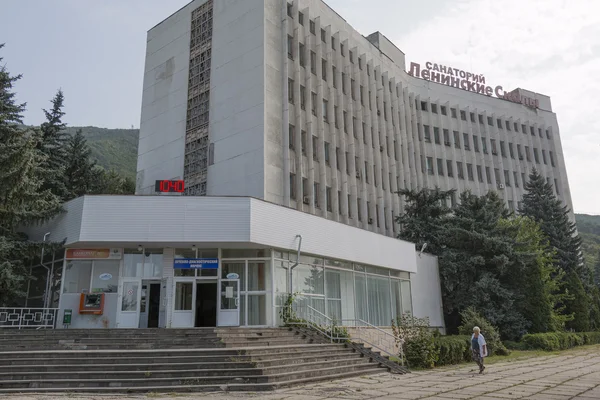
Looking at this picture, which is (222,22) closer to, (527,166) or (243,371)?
(243,371)

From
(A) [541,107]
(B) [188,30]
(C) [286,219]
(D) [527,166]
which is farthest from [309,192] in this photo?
(A) [541,107]

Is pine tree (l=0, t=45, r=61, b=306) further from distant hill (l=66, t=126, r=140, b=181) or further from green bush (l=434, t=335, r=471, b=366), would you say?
distant hill (l=66, t=126, r=140, b=181)

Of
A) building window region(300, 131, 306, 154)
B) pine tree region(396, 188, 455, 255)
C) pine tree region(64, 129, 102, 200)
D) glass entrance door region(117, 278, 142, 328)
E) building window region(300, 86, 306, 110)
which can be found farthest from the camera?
building window region(300, 86, 306, 110)

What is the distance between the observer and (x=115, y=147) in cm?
13900

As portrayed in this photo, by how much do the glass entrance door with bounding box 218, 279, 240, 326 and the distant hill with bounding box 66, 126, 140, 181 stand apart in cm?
9468

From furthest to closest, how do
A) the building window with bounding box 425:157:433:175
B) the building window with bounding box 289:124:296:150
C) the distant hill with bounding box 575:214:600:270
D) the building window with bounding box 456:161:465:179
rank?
the distant hill with bounding box 575:214:600:270 → the building window with bounding box 456:161:465:179 → the building window with bounding box 425:157:433:175 → the building window with bounding box 289:124:296:150

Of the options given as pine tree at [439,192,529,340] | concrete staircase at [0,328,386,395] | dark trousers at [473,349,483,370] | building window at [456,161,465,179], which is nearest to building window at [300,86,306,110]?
pine tree at [439,192,529,340]

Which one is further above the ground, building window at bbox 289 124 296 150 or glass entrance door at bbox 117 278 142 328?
building window at bbox 289 124 296 150

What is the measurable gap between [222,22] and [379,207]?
1858 cm

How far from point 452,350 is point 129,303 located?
13.4m

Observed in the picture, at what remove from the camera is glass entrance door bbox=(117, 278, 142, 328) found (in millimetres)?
20547

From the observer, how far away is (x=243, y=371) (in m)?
13.2

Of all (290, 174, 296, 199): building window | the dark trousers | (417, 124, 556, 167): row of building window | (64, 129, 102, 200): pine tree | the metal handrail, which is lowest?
the dark trousers

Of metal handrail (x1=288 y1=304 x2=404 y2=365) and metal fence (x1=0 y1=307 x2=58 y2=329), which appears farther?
metal fence (x1=0 y1=307 x2=58 y2=329)
